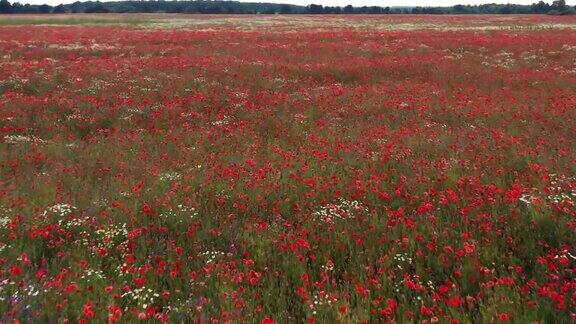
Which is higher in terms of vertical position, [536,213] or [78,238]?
[536,213]

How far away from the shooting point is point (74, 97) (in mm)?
14867

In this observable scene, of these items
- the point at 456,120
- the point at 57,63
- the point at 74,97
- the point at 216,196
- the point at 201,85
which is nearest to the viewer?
the point at 216,196

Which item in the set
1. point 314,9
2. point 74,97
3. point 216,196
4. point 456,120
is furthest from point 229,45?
point 314,9

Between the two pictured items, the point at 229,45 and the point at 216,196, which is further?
the point at 229,45

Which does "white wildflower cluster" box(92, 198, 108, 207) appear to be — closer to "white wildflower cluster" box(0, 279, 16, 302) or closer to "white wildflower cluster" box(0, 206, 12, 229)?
"white wildflower cluster" box(0, 206, 12, 229)

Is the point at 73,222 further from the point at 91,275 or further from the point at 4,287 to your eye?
the point at 4,287

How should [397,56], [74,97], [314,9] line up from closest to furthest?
[74,97] < [397,56] < [314,9]

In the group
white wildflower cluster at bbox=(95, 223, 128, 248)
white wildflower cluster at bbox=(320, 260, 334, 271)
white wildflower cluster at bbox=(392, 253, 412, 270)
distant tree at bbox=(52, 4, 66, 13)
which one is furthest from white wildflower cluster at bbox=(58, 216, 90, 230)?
distant tree at bbox=(52, 4, 66, 13)

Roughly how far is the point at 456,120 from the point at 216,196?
7.79m

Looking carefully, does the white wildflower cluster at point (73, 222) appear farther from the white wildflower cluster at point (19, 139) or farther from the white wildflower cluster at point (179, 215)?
the white wildflower cluster at point (19, 139)

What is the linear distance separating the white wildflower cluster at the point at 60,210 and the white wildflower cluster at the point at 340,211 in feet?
11.3

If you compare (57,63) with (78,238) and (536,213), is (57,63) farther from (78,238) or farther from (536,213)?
(536,213)

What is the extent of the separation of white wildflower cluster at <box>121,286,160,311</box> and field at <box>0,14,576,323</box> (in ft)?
0.10

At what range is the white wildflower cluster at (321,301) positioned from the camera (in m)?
3.84
